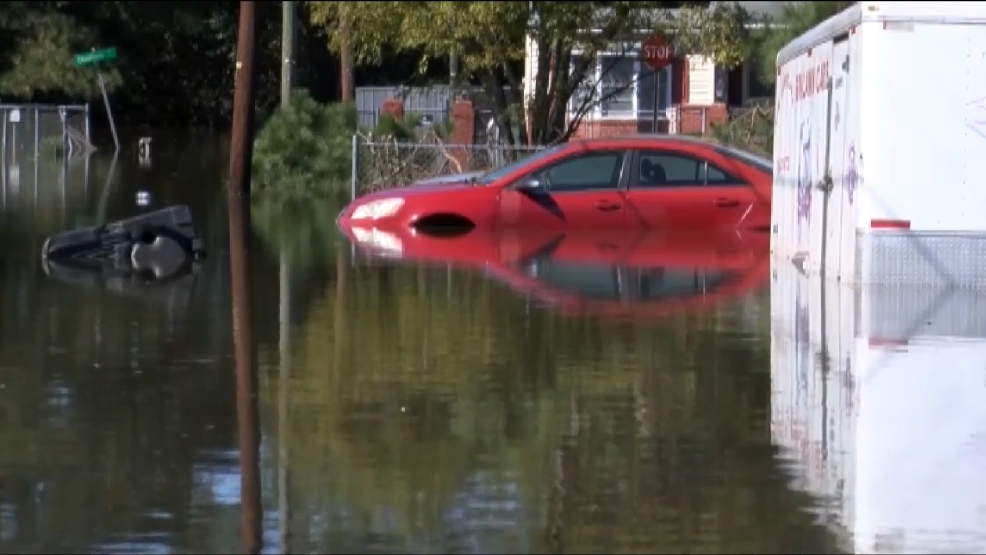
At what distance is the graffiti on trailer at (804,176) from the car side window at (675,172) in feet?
10.3

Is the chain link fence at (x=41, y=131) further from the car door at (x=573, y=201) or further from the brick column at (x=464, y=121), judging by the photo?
the car door at (x=573, y=201)

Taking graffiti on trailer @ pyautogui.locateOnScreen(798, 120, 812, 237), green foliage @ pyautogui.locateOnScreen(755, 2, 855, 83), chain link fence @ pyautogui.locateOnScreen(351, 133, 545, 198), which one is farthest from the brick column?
graffiti on trailer @ pyautogui.locateOnScreen(798, 120, 812, 237)

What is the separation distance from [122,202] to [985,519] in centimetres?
1970

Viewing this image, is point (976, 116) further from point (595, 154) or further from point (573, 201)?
point (573, 201)

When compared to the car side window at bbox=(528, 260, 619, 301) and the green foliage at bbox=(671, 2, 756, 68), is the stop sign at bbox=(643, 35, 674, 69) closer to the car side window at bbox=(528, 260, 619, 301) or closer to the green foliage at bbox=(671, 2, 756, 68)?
the green foliage at bbox=(671, 2, 756, 68)

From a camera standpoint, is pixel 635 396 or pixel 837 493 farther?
pixel 635 396

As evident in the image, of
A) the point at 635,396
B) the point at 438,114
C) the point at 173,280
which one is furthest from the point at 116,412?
the point at 438,114

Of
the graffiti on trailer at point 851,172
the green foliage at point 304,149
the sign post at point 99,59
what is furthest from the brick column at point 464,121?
the graffiti on trailer at point 851,172

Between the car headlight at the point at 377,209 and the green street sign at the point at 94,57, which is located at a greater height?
the green street sign at the point at 94,57

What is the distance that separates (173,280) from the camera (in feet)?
50.5

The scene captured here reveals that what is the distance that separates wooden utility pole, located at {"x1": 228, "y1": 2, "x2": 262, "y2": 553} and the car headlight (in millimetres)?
1306

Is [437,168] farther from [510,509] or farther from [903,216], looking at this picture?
[510,509]

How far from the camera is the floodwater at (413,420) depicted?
7273 millimetres

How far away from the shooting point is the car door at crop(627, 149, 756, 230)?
778 inches
